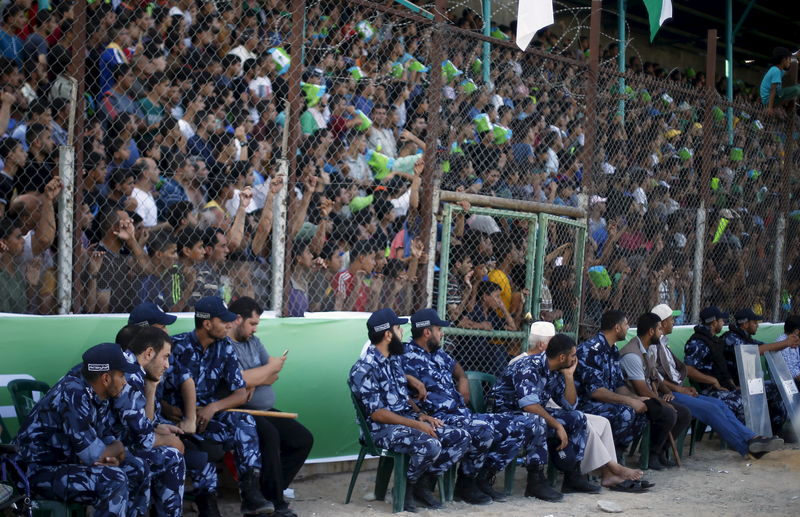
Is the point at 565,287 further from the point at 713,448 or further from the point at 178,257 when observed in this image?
the point at 178,257

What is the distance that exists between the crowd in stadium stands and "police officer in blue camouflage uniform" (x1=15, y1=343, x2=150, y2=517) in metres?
1.33

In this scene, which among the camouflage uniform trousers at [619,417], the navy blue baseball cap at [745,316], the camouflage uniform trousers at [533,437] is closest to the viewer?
the camouflage uniform trousers at [533,437]

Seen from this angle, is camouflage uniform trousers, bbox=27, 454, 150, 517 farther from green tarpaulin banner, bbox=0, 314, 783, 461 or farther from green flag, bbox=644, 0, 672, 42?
green flag, bbox=644, 0, 672, 42

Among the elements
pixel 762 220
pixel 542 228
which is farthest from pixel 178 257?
pixel 762 220

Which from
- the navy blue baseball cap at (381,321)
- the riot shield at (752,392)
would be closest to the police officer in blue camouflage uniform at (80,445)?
the navy blue baseball cap at (381,321)

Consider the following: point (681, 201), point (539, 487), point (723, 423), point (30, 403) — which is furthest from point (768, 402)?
point (30, 403)

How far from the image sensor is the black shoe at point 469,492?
265 inches

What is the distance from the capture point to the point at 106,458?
4809 millimetres

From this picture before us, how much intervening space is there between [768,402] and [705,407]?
1.56 meters

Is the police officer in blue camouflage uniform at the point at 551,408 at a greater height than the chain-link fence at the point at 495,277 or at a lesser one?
lesser

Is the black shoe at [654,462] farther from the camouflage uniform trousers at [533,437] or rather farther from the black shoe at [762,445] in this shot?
the camouflage uniform trousers at [533,437]

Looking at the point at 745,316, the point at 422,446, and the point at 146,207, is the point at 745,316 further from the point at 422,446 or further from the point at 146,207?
the point at 146,207

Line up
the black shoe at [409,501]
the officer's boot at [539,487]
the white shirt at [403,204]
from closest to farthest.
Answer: the black shoe at [409,501] → the officer's boot at [539,487] → the white shirt at [403,204]

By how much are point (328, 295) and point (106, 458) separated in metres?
2.81
